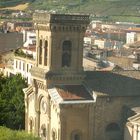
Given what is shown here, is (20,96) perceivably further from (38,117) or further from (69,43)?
(69,43)

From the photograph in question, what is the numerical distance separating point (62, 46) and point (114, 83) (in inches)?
232

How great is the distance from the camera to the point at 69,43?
51.5 m

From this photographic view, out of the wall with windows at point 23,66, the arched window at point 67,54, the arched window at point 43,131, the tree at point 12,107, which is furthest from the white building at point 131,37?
the arched window at point 67,54

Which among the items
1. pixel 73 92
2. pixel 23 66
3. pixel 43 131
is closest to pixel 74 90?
pixel 73 92

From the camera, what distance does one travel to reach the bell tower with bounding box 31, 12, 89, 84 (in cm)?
5056

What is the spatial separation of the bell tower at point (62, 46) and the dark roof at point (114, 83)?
1.38m

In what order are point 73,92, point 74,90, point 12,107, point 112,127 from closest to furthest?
point 73,92 < point 74,90 < point 112,127 < point 12,107

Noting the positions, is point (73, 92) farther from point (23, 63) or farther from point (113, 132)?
point (23, 63)

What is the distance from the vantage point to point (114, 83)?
5244 centimetres

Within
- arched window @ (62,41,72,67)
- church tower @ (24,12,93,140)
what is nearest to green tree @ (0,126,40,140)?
church tower @ (24,12,93,140)

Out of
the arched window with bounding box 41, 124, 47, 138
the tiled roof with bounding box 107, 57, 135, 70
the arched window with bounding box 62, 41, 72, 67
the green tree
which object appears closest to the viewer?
the green tree

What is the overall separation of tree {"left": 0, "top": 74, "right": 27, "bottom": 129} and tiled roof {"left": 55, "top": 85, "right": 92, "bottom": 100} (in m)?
10.2

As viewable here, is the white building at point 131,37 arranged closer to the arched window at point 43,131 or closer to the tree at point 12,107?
the tree at point 12,107

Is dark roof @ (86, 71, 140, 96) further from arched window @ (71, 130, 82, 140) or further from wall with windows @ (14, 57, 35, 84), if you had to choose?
wall with windows @ (14, 57, 35, 84)
